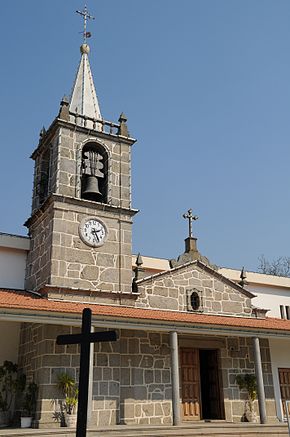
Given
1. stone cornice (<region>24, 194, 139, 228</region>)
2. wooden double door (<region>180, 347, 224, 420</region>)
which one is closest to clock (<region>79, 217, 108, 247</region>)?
stone cornice (<region>24, 194, 139, 228</region>)

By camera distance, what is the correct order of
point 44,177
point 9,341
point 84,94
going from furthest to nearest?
point 84,94
point 44,177
point 9,341

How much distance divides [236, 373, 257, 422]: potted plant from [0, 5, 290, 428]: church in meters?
0.16

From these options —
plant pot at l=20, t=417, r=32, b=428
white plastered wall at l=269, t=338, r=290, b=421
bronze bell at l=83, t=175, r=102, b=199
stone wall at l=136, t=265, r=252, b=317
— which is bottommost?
plant pot at l=20, t=417, r=32, b=428

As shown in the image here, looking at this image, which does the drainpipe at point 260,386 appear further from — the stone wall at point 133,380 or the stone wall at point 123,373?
the stone wall at point 133,380

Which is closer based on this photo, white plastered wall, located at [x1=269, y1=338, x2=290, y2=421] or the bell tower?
the bell tower

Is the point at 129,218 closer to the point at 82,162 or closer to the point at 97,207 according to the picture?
the point at 97,207

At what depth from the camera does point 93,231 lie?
14992 millimetres

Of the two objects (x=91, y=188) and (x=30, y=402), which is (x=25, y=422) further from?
(x=91, y=188)

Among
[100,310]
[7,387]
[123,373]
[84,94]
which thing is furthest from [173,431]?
[84,94]

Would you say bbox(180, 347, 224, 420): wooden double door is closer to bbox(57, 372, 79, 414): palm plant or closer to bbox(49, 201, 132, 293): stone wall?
bbox(49, 201, 132, 293): stone wall

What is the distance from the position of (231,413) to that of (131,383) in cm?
351

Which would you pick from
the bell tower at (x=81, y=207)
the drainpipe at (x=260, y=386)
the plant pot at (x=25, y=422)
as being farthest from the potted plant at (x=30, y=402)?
the drainpipe at (x=260, y=386)

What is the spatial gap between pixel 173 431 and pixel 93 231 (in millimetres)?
6526

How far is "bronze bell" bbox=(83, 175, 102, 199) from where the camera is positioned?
50.5ft
